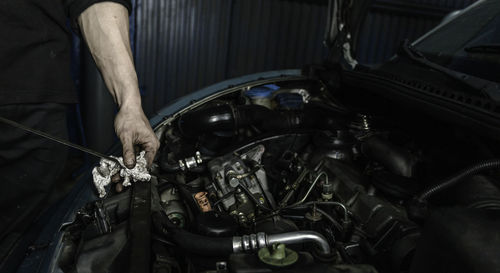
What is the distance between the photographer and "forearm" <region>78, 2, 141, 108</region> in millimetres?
1281

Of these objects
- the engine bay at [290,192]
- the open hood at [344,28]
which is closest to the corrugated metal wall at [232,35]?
the open hood at [344,28]

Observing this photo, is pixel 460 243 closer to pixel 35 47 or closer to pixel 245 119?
pixel 245 119

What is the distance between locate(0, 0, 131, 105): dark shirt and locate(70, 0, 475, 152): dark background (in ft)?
9.31

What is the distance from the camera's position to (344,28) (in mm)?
1827

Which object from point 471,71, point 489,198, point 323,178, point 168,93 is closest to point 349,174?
point 323,178

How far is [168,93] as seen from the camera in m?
4.48

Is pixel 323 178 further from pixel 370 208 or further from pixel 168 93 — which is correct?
pixel 168 93

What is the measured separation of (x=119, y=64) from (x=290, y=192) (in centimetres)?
79

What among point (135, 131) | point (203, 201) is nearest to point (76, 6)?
point (135, 131)

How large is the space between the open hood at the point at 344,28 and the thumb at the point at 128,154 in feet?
3.98

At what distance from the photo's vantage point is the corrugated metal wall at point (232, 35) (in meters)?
4.21

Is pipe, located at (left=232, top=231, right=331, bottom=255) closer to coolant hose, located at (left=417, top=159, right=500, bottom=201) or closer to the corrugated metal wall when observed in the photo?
coolant hose, located at (left=417, top=159, right=500, bottom=201)

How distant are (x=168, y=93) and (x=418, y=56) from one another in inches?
138

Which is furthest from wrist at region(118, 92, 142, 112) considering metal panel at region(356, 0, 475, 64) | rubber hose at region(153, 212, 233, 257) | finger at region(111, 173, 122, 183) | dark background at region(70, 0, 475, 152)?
metal panel at region(356, 0, 475, 64)
